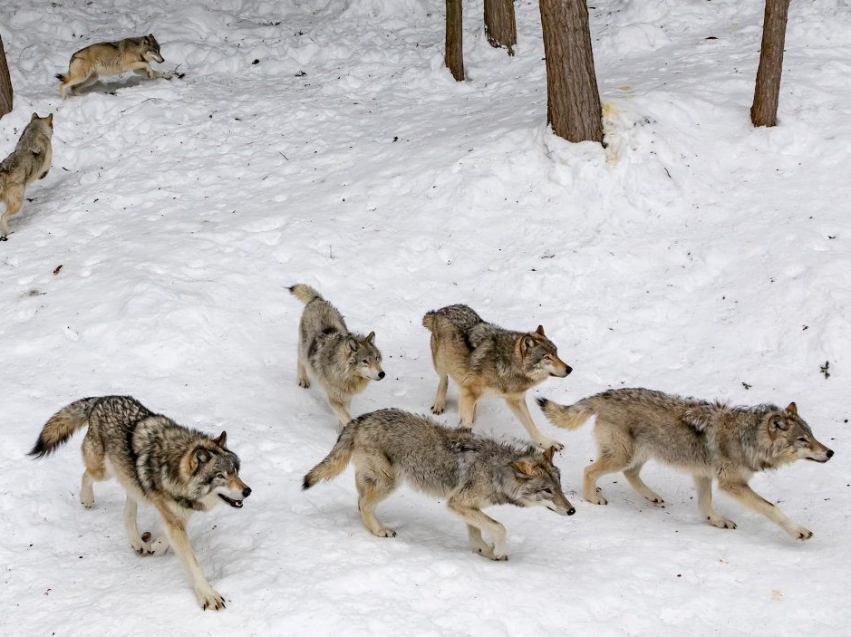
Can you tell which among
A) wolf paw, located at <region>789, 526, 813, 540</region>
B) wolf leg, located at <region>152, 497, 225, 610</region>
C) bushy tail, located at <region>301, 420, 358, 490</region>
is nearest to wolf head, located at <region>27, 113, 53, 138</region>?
bushy tail, located at <region>301, 420, 358, 490</region>

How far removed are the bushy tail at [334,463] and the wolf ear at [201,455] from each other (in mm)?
1190

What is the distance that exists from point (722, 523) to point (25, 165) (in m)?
11.9

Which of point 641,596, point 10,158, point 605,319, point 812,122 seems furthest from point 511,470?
point 10,158

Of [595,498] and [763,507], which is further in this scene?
[595,498]

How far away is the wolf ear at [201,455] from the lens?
687 cm

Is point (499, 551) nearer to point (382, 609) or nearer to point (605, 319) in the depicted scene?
point (382, 609)

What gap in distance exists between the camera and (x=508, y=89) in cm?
1662

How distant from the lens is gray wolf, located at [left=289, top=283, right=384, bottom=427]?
9.65 metres

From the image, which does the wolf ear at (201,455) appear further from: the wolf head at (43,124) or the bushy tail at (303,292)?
the wolf head at (43,124)

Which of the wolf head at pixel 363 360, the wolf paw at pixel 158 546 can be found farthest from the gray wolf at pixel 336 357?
the wolf paw at pixel 158 546

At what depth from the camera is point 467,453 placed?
7.77 m

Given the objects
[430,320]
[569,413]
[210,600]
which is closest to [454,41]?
[430,320]

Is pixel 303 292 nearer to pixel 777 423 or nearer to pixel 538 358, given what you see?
pixel 538 358

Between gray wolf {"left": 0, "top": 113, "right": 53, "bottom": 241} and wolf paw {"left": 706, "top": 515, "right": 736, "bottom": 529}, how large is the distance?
438 inches
